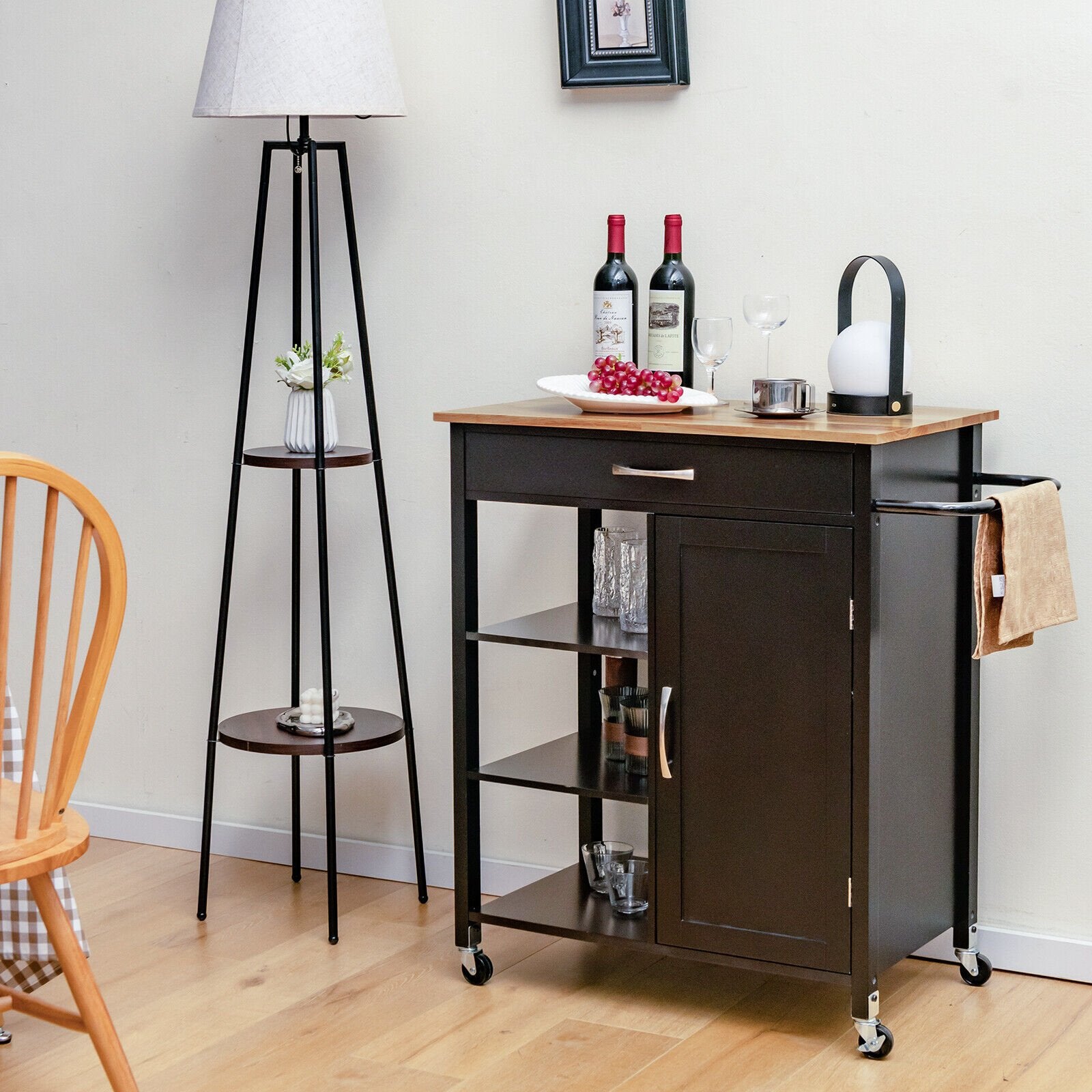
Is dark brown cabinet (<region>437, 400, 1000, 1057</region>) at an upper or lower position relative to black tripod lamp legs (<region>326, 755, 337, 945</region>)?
upper

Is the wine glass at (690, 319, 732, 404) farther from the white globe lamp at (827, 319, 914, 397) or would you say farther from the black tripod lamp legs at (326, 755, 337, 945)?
the black tripod lamp legs at (326, 755, 337, 945)

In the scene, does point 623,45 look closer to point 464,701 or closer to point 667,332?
point 667,332

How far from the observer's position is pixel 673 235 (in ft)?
8.29

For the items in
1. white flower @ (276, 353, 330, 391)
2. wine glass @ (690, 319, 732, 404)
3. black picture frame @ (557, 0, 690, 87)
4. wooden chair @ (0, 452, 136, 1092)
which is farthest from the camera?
white flower @ (276, 353, 330, 391)

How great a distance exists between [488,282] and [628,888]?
1.17 meters

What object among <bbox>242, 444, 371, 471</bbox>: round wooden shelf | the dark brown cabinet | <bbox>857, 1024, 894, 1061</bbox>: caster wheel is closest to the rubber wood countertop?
the dark brown cabinet

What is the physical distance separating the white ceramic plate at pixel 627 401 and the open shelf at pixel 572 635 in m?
0.36

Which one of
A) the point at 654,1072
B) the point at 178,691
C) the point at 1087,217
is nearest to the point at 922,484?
the point at 1087,217

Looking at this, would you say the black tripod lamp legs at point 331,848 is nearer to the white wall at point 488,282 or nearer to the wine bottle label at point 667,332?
the white wall at point 488,282

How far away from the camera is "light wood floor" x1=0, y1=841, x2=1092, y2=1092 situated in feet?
7.27

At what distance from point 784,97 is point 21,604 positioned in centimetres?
205

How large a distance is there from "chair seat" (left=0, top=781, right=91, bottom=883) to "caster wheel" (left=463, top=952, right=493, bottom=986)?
908 millimetres

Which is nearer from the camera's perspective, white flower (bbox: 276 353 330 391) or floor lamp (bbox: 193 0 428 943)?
floor lamp (bbox: 193 0 428 943)

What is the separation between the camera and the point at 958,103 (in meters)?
2.51
